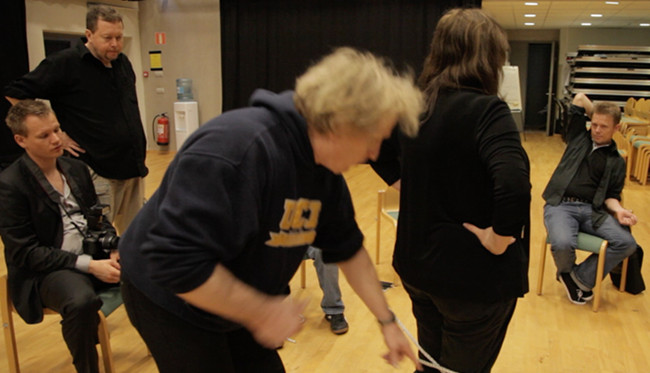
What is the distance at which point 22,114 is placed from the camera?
2395 mm

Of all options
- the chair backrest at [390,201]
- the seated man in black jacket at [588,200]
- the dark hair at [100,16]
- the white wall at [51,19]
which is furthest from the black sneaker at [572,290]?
the white wall at [51,19]

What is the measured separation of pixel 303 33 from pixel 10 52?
178 inches

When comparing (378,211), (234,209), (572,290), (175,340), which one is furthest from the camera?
(378,211)

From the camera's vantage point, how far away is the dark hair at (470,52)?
140 centimetres

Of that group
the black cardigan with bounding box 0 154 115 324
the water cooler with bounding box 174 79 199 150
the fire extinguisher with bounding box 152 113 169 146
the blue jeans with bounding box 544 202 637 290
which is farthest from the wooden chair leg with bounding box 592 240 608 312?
the fire extinguisher with bounding box 152 113 169 146

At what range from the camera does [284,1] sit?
9422mm

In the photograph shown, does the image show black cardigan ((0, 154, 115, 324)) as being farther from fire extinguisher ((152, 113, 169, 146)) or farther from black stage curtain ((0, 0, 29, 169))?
fire extinguisher ((152, 113, 169, 146))

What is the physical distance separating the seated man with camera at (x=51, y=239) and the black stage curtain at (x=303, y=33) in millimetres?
6677

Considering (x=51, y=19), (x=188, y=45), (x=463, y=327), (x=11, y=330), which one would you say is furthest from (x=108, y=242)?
(x=188, y=45)

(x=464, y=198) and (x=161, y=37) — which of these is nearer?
(x=464, y=198)

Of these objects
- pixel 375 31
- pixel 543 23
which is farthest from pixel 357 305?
pixel 543 23

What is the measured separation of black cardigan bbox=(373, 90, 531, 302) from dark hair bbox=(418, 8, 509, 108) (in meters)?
0.04

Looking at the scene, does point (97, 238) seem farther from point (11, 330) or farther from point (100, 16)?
point (100, 16)

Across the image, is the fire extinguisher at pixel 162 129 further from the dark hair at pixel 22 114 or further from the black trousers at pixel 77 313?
the black trousers at pixel 77 313
